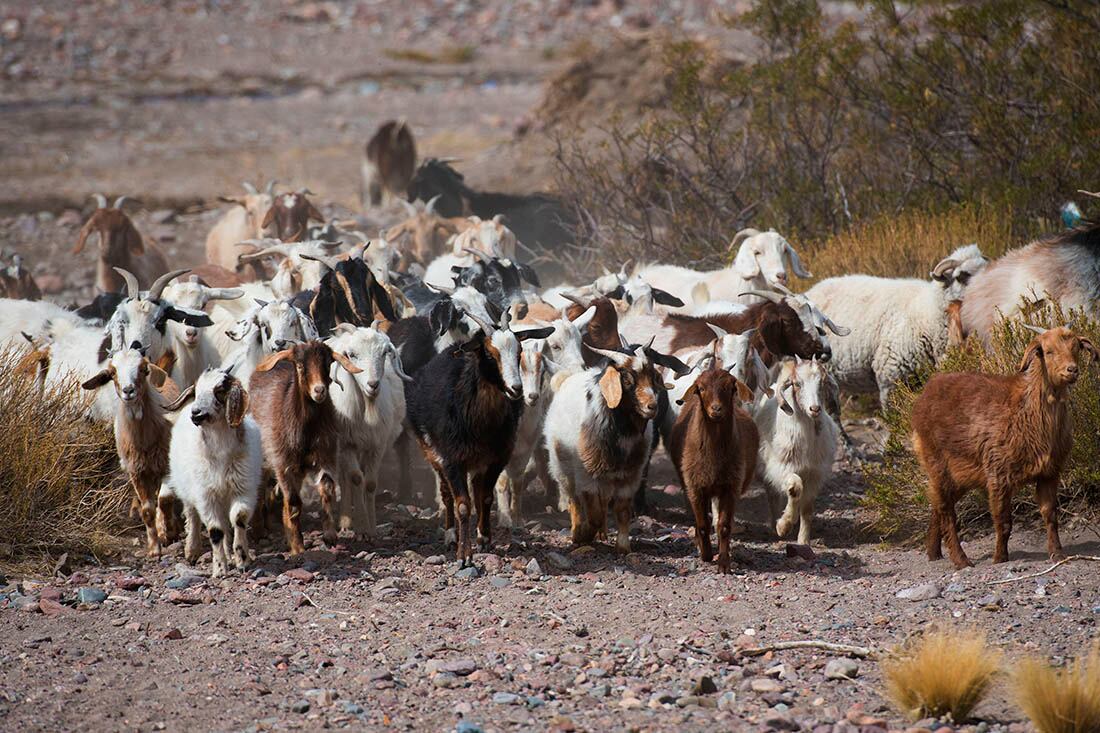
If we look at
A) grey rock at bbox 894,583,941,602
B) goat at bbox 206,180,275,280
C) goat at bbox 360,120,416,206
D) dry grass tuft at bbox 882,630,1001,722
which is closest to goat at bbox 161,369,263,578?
grey rock at bbox 894,583,941,602

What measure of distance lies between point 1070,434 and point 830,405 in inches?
91.7

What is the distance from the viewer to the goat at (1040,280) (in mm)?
8570

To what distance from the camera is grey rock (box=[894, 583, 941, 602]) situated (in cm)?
671

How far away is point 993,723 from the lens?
538 cm

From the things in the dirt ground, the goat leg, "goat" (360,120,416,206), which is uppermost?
"goat" (360,120,416,206)

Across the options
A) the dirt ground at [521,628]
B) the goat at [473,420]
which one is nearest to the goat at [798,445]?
the dirt ground at [521,628]

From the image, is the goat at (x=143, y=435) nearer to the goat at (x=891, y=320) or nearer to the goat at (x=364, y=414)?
the goat at (x=364, y=414)

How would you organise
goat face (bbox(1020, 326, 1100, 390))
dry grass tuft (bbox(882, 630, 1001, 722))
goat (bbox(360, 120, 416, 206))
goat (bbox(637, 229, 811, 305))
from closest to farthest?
1. dry grass tuft (bbox(882, 630, 1001, 722))
2. goat face (bbox(1020, 326, 1100, 390))
3. goat (bbox(637, 229, 811, 305))
4. goat (bbox(360, 120, 416, 206))

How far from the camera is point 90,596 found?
23.1ft

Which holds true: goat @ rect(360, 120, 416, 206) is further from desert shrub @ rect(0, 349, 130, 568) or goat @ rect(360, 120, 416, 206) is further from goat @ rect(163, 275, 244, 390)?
desert shrub @ rect(0, 349, 130, 568)

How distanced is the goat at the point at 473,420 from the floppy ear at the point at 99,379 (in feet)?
5.54

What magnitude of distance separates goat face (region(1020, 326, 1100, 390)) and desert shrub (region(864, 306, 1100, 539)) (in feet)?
2.35

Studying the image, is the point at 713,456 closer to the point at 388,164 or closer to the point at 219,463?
the point at 219,463

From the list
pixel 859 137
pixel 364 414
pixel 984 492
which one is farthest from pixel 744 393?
pixel 859 137
